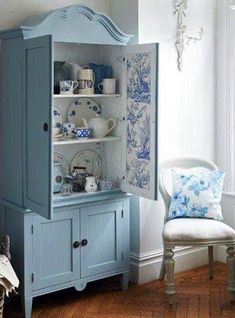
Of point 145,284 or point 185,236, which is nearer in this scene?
point 185,236

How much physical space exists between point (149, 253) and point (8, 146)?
1.31 m

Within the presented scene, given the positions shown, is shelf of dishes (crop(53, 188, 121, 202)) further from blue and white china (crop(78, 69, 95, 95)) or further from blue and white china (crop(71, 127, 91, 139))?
blue and white china (crop(78, 69, 95, 95))

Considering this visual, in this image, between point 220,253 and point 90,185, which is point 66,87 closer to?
point 90,185

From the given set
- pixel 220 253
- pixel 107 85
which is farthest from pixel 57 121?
pixel 220 253

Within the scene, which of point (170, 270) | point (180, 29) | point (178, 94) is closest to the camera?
point (170, 270)

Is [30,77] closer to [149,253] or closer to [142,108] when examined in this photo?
[142,108]

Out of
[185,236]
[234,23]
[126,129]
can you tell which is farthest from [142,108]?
[234,23]

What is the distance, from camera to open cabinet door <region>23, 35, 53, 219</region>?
322 centimetres

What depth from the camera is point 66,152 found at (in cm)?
401

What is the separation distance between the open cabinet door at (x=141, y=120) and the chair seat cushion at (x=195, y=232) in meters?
0.26

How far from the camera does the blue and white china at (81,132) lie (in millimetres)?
3838

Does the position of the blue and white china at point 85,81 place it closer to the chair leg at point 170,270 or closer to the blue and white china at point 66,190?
the blue and white china at point 66,190

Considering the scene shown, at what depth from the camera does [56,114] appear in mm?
3850

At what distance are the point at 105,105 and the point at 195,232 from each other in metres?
1.13
